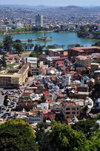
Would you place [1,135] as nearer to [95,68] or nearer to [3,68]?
[95,68]

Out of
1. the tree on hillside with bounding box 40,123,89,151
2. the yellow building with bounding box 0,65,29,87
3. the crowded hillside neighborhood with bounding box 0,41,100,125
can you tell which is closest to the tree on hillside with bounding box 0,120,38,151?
the tree on hillside with bounding box 40,123,89,151

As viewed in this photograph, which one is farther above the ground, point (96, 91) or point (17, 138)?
point (17, 138)

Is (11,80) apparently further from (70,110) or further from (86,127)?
(86,127)

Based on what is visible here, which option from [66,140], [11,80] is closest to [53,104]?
[11,80]

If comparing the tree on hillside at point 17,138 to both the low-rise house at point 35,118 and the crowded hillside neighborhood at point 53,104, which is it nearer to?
the crowded hillside neighborhood at point 53,104

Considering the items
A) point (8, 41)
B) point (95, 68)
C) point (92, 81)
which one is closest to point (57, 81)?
point (92, 81)

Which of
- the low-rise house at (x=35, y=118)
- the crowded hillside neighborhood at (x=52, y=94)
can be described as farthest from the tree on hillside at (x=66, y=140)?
the low-rise house at (x=35, y=118)

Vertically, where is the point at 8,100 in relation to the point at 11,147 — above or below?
below

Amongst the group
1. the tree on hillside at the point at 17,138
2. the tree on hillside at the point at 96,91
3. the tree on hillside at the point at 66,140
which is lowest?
the tree on hillside at the point at 96,91

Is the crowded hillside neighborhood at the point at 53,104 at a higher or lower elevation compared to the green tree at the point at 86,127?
lower
